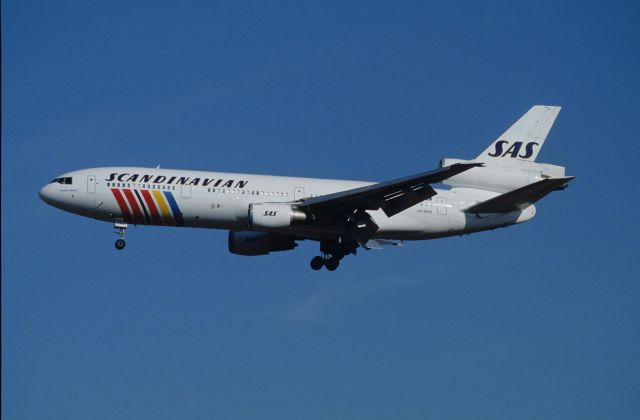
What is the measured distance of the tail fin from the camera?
56.5 m

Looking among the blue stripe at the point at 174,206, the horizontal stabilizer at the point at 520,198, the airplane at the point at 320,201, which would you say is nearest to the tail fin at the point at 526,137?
the airplane at the point at 320,201

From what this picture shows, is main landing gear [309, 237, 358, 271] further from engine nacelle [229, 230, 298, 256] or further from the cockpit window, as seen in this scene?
the cockpit window

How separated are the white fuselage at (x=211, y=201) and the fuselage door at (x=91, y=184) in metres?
0.05

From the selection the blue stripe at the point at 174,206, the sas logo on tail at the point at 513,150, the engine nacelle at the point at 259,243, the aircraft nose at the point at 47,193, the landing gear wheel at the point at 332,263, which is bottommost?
the landing gear wheel at the point at 332,263

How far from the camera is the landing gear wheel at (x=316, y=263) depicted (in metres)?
56.5

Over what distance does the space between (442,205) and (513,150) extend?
533 cm

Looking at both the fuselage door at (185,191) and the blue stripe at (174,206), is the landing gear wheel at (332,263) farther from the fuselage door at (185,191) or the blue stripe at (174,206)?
the fuselage door at (185,191)

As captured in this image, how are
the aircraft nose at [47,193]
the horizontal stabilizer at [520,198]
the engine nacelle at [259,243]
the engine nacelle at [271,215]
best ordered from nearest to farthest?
1. the engine nacelle at [271,215]
2. the horizontal stabilizer at [520,198]
3. the aircraft nose at [47,193]
4. the engine nacelle at [259,243]

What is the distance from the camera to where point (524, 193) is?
5241 centimetres

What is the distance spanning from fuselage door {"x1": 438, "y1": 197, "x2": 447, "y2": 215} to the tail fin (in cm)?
352

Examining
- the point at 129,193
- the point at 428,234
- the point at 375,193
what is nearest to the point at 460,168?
the point at 375,193

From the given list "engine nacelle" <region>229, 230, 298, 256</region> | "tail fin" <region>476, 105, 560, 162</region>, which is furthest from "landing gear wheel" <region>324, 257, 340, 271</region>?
"tail fin" <region>476, 105, 560, 162</region>

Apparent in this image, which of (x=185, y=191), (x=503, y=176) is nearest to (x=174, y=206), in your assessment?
(x=185, y=191)

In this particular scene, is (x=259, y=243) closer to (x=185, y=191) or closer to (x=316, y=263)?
(x=316, y=263)
